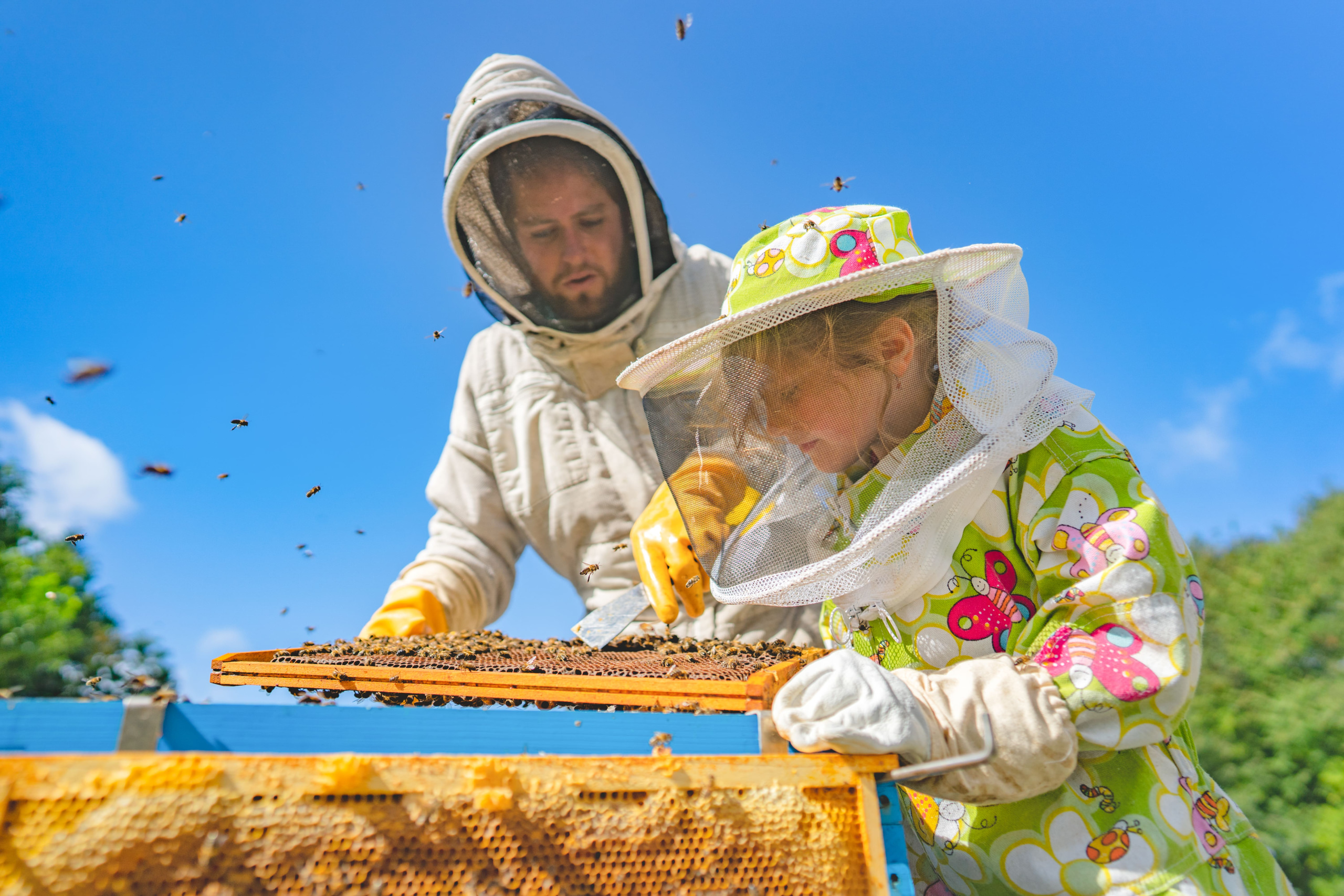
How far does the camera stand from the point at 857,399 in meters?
1.99

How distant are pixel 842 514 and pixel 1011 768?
0.84m

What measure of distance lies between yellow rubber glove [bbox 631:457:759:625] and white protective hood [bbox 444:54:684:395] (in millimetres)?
1441

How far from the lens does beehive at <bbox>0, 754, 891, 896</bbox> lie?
107 cm

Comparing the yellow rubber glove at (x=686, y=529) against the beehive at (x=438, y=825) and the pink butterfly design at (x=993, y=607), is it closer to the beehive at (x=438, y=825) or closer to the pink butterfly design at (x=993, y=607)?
the pink butterfly design at (x=993, y=607)

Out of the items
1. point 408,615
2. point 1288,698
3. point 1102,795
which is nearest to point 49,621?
point 408,615

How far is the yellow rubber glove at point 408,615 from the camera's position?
383 centimetres

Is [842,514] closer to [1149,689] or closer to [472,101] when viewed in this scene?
[1149,689]

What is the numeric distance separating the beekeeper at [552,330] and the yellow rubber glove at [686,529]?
3.78 feet

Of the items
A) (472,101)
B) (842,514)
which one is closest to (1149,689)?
(842,514)

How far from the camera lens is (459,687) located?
1.87 m

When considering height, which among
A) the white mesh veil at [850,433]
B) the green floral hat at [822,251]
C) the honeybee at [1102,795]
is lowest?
the honeybee at [1102,795]

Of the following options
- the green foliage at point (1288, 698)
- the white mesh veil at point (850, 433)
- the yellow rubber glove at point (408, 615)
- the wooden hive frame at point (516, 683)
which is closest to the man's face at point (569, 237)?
the yellow rubber glove at point (408, 615)

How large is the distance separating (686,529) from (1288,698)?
19877mm

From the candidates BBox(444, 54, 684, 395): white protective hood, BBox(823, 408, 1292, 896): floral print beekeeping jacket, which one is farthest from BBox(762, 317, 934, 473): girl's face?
BBox(444, 54, 684, 395): white protective hood
